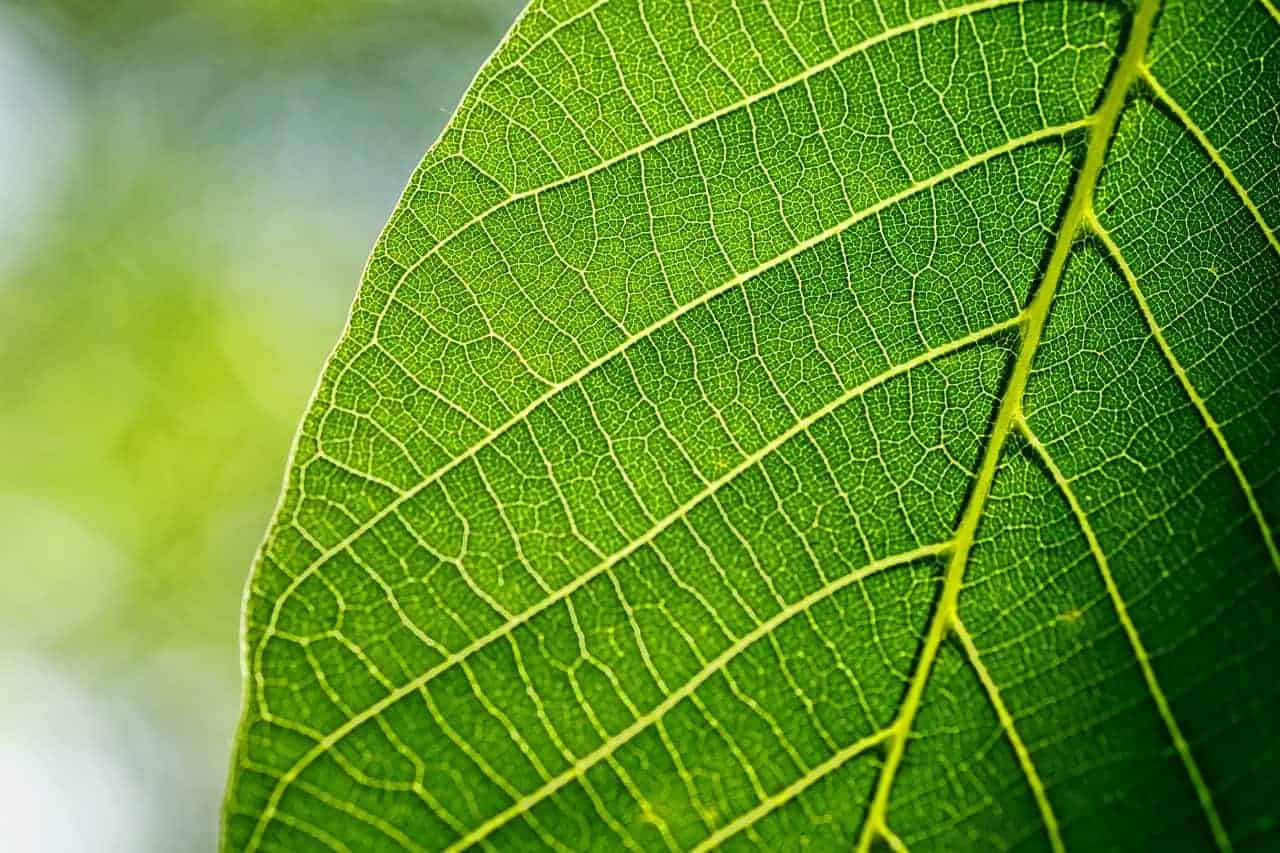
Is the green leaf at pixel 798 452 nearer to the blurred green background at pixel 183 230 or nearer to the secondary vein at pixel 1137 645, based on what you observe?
the secondary vein at pixel 1137 645

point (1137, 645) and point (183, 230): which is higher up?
point (183, 230)

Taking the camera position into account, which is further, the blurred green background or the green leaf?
the blurred green background

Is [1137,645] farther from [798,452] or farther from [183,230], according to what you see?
[183,230]

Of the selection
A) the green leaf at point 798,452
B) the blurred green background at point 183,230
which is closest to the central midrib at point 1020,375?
the green leaf at point 798,452

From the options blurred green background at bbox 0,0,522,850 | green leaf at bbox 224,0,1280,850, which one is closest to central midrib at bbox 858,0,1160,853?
green leaf at bbox 224,0,1280,850

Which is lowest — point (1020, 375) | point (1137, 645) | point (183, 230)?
point (1137, 645)

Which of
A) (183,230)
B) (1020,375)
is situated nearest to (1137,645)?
(1020,375)

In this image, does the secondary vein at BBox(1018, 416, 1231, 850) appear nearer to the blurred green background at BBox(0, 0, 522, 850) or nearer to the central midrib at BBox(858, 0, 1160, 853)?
the central midrib at BBox(858, 0, 1160, 853)

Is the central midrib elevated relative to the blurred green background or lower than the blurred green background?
lower
